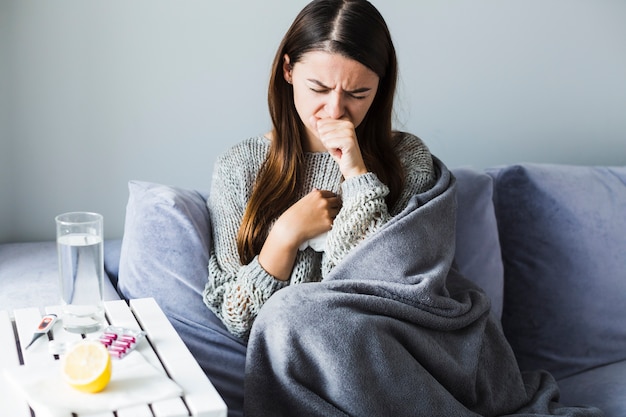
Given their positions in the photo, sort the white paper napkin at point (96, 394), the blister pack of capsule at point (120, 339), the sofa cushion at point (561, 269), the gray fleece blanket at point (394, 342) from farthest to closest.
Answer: the sofa cushion at point (561, 269) → the gray fleece blanket at point (394, 342) → the blister pack of capsule at point (120, 339) → the white paper napkin at point (96, 394)

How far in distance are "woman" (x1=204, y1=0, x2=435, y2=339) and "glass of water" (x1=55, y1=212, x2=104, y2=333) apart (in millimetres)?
350

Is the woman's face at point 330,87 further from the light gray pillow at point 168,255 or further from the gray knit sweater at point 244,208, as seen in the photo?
the light gray pillow at point 168,255

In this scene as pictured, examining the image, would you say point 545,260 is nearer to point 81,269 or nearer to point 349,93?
point 349,93

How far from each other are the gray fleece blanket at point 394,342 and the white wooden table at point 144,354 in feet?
0.57

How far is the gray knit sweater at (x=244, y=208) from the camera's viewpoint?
1.60 m

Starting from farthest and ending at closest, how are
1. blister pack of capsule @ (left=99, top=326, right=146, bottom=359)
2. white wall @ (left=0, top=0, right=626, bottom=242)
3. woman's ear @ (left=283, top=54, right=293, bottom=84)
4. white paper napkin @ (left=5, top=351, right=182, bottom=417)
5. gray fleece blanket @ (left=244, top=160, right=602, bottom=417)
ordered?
white wall @ (left=0, top=0, right=626, bottom=242), woman's ear @ (left=283, top=54, right=293, bottom=84), gray fleece blanket @ (left=244, top=160, right=602, bottom=417), blister pack of capsule @ (left=99, top=326, right=146, bottom=359), white paper napkin @ (left=5, top=351, right=182, bottom=417)

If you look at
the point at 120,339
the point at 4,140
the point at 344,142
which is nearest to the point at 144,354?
the point at 120,339

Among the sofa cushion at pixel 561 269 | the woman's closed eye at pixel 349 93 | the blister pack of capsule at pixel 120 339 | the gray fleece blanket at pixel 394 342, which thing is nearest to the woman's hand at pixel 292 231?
the gray fleece blanket at pixel 394 342

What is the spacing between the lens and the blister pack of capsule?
124cm

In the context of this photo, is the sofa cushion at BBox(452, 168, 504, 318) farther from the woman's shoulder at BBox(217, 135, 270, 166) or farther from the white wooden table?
the white wooden table

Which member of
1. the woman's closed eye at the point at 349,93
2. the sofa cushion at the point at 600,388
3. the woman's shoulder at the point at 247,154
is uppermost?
the woman's closed eye at the point at 349,93

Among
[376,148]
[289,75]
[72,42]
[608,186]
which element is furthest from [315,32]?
[608,186]

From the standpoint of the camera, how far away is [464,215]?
76.4 inches

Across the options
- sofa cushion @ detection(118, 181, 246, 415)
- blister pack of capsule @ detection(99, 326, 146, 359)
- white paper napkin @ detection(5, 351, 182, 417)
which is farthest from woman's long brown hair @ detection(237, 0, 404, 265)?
white paper napkin @ detection(5, 351, 182, 417)
